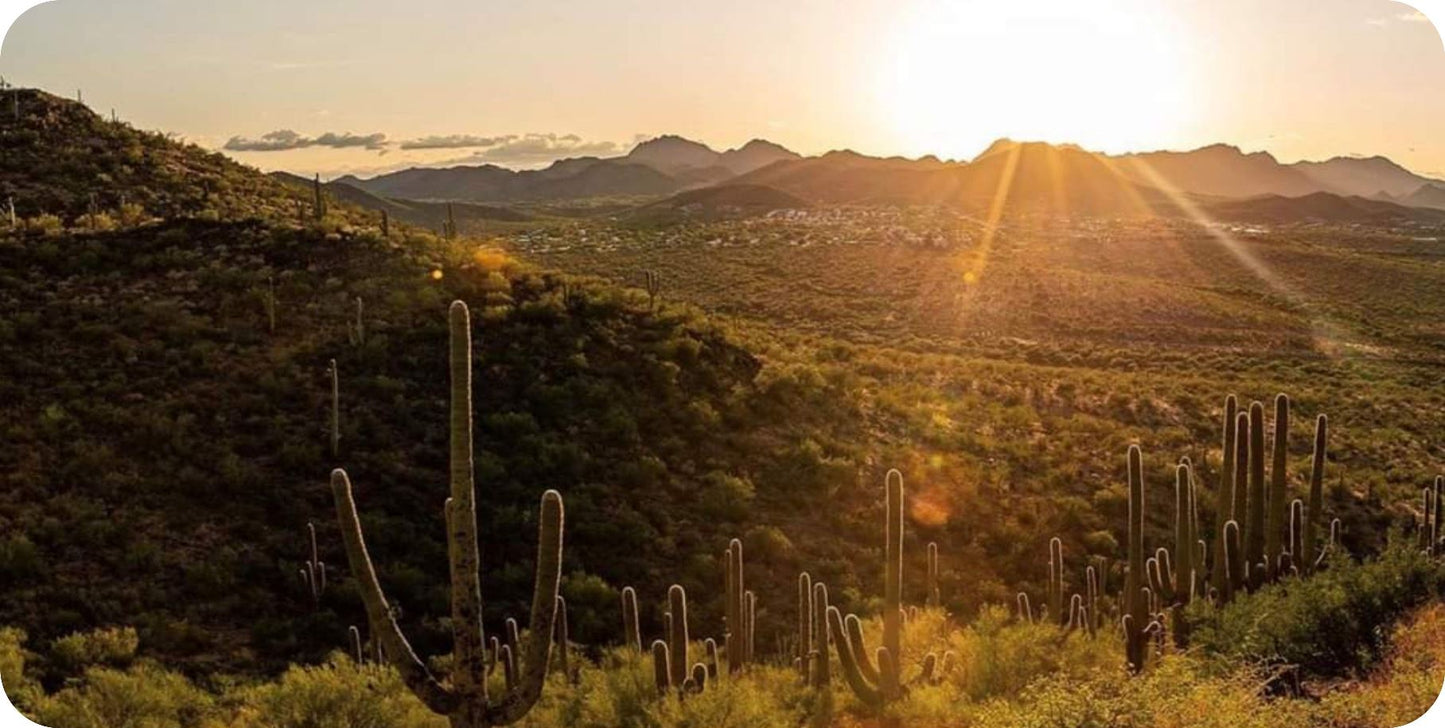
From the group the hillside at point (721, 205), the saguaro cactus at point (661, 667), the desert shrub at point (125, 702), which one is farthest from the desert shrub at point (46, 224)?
the hillside at point (721, 205)

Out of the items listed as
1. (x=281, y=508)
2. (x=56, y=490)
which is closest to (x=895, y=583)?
(x=281, y=508)

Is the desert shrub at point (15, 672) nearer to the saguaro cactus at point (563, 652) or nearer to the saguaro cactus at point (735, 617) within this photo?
the saguaro cactus at point (563, 652)

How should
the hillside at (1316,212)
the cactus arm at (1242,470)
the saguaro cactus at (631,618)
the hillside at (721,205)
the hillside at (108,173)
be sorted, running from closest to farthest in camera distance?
the saguaro cactus at (631,618)
the cactus arm at (1242,470)
the hillside at (108,173)
the hillside at (721,205)
the hillside at (1316,212)

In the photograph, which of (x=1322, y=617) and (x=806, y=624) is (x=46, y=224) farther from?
(x=1322, y=617)

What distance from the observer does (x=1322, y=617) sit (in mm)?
9969

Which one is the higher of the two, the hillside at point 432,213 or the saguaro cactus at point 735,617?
the hillside at point 432,213

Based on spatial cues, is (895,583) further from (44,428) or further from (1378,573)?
(44,428)

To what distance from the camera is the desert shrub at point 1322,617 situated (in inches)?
372

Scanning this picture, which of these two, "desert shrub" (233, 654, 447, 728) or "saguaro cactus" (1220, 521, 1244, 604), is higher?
"saguaro cactus" (1220, 521, 1244, 604)

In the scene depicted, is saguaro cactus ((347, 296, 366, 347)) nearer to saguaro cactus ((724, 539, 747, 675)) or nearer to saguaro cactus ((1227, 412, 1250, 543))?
saguaro cactus ((724, 539, 747, 675))

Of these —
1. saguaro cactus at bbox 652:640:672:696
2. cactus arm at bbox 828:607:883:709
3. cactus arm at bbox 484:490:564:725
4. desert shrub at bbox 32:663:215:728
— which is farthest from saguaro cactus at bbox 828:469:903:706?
desert shrub at bbox 32:663:215:728

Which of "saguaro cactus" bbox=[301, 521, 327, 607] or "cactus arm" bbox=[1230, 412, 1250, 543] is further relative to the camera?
"saguaro cactus" bbox=[301, 521, 327, 607]

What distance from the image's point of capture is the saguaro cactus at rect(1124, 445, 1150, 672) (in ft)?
31.8

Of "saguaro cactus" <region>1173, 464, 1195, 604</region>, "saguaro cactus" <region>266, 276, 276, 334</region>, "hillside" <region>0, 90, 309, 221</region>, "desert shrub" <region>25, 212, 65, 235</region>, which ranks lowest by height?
"saguaro cactus" <region>1173, 464, 1195, 604</region>
